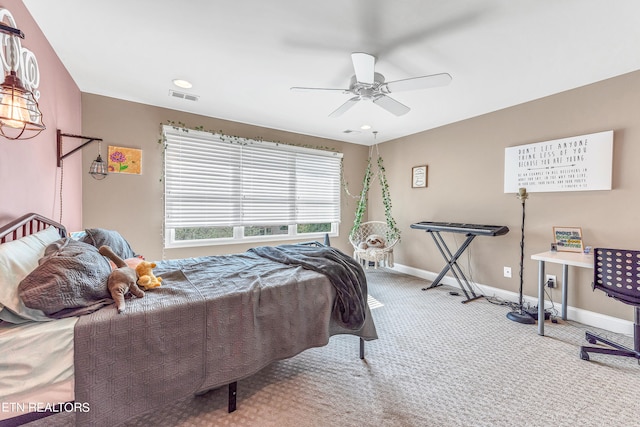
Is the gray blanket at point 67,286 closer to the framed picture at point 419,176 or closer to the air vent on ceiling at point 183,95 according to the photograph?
the air vent on ceiling at point 183,95

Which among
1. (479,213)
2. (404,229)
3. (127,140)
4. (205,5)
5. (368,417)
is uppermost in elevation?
(205,5)

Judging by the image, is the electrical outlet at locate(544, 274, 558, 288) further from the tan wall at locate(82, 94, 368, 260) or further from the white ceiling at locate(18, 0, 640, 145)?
the tan wall at locate(82, 94, 368, 260)

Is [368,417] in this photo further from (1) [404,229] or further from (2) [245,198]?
(1) [404,229]

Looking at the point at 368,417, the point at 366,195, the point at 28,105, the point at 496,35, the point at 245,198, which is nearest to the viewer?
the point at 28,105

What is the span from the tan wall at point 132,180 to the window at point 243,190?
124 mm

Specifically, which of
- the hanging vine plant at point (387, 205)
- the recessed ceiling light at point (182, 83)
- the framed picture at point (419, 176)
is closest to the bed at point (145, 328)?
the recessed ceiling light at point (182, 83)

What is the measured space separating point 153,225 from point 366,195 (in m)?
3.59

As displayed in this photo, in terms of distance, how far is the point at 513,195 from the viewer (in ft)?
10.8

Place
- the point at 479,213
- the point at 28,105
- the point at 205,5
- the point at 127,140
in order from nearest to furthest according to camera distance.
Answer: the point at 28,105 < the point at 205,5 < the point at 127,140 < the point at 479,213

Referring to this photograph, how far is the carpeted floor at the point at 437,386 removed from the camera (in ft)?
Answer: 4.97

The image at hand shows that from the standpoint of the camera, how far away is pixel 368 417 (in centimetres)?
152

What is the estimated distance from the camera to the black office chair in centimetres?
193

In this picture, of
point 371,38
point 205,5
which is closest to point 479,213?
point 371,38

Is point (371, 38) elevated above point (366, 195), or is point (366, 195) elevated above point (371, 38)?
point (371, 38)
